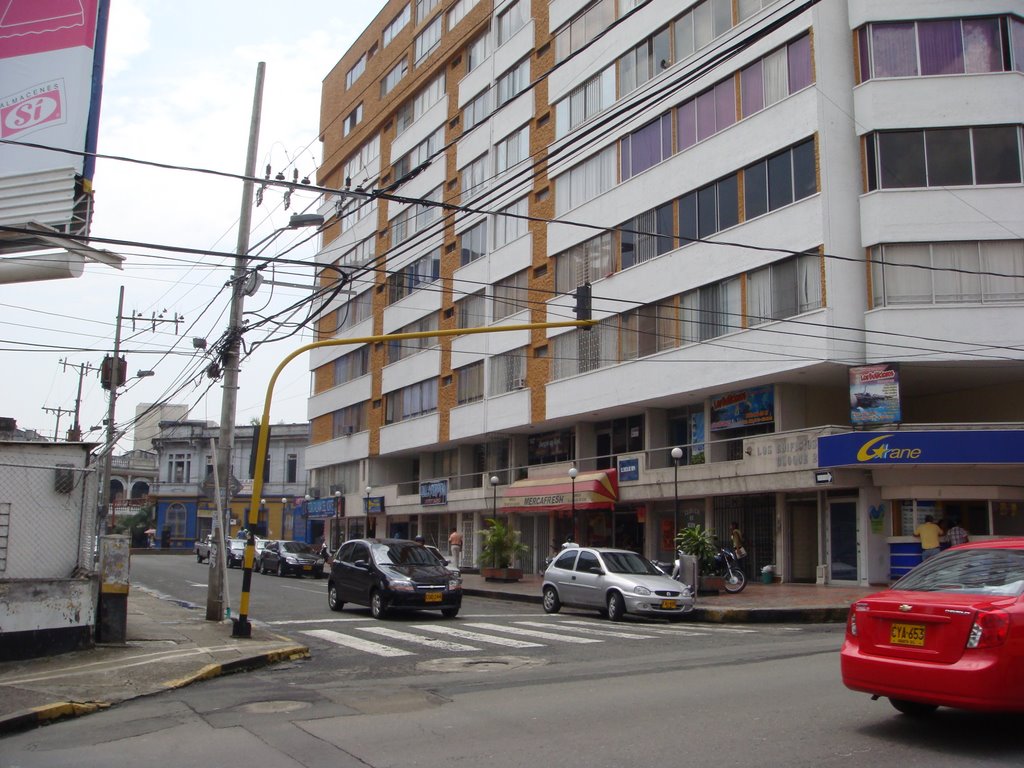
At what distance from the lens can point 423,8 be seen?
51.7m

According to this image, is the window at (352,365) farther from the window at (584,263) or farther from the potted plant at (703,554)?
the potted plant at (703,554)

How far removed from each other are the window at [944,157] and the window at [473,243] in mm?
19948

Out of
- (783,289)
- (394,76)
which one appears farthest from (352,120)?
(783,289)

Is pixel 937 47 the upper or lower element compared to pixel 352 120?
lower

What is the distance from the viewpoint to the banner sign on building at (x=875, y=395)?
83.2ft

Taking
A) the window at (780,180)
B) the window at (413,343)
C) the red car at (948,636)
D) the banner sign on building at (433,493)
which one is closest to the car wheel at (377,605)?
the red car at (948,636)

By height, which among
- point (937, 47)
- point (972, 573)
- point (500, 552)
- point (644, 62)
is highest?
point (644, 62)

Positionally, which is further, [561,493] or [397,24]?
[397,24]

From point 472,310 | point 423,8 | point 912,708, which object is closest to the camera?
point 912,708

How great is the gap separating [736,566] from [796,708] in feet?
55.2

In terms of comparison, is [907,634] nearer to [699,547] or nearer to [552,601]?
[552,601]

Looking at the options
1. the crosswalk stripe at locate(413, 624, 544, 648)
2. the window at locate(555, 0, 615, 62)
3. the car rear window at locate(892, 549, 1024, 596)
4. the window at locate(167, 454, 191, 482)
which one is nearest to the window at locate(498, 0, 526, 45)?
the window at locate(555, 0, 615, 62)

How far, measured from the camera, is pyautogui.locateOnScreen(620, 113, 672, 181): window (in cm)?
3256

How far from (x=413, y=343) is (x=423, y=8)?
17995 mm
